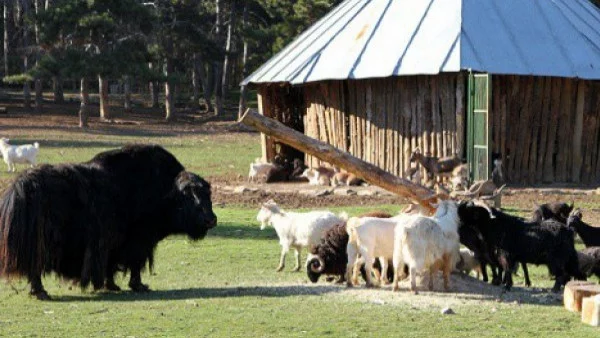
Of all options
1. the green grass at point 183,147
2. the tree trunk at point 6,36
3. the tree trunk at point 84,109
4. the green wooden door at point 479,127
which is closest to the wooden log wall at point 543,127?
the green wooden door at point 479,127

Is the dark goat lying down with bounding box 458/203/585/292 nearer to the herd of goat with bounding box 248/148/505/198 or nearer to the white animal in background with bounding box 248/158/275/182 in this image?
the herd of goat with bounding box 248/148/505/198

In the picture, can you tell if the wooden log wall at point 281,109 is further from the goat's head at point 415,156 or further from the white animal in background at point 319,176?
the goat's head at point 415,156

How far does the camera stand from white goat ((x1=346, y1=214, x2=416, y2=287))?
46.6 ft

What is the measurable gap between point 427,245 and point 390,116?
59.4ft

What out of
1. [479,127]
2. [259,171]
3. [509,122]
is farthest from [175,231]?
[259,171]

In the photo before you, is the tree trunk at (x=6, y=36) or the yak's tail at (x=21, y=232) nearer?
the yak's tail at (x=21, y=232)

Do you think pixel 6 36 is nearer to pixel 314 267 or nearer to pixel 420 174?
pixel 420 174

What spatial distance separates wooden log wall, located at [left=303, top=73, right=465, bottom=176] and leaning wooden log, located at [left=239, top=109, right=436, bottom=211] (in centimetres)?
1365

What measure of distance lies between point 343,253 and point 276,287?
1029mm

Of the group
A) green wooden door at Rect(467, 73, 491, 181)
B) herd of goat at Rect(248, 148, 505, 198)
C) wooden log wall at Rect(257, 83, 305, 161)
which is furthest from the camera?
wooden log wall at Rect(257, 83, 305, 161)

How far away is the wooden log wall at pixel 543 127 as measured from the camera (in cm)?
3020

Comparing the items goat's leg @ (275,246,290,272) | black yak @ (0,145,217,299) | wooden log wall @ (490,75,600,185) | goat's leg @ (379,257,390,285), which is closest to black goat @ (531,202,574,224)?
goat's leg @ (379,257,390,285)

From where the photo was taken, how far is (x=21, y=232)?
44.6 feet

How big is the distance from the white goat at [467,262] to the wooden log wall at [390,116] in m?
14.4
